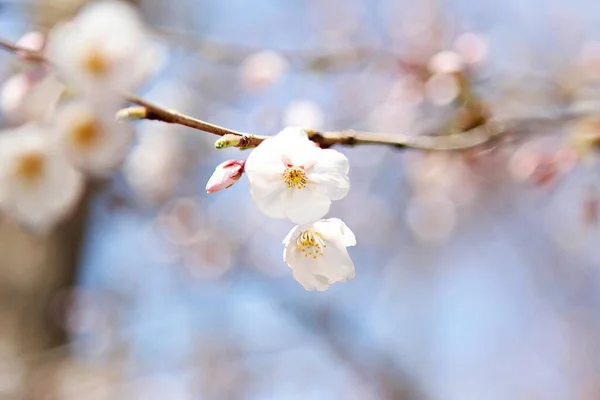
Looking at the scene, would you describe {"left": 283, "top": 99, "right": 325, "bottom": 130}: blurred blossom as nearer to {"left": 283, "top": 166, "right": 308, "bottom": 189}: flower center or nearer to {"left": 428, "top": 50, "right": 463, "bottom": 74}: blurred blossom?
{"left": 428, "top": 50, "right": 463, "bottom": 74}: blurred blossom

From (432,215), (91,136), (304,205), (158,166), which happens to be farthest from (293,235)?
(432,215)

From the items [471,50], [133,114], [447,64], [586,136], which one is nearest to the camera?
[133,114]

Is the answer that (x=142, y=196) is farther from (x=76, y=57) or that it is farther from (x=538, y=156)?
(x=538, y=156)

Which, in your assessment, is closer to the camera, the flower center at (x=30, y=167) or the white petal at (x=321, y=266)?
the white petal at (x=321, y=266)

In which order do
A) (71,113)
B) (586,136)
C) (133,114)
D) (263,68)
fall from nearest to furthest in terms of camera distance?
(133,114)
(586,136)
(71,113)
(263,68)

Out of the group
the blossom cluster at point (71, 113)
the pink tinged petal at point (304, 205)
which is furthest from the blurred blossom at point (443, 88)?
the pink tinged petal at point (304, 205)

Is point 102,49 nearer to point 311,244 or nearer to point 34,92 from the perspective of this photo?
point 34,92

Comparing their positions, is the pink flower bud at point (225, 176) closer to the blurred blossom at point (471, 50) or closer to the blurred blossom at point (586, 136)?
the blurred blossom at point (586, 136)
